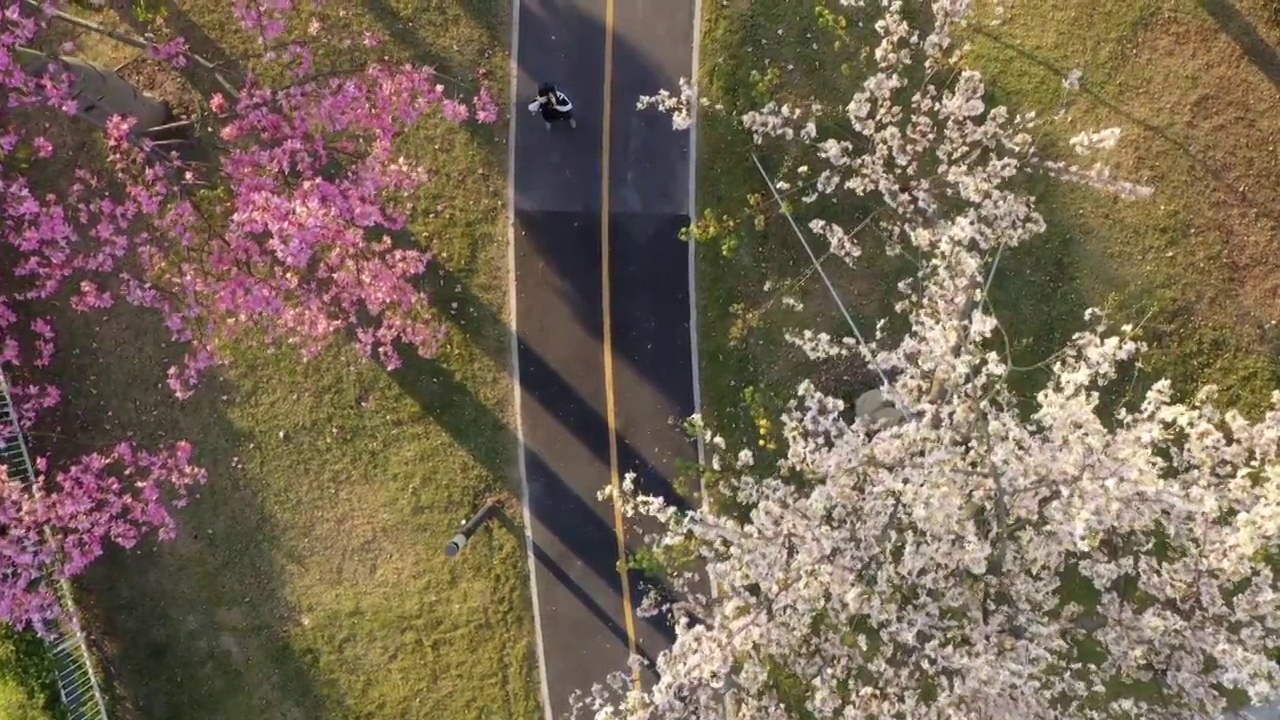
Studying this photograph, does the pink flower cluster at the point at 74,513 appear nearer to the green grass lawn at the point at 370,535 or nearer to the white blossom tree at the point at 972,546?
the green grass lawn at the point at 370,535

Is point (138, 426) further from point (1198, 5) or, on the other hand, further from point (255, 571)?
point (1198, 5)

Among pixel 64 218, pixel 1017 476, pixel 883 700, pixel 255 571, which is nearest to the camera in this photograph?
pixel 1017 476

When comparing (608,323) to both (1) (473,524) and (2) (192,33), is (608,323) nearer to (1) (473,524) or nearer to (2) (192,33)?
(1) (473,524)

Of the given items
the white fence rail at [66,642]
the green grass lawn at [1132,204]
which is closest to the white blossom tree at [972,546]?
the green grass lawn at [1132,204]

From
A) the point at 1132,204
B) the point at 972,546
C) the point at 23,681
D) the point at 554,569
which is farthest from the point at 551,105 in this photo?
the point at 23,681

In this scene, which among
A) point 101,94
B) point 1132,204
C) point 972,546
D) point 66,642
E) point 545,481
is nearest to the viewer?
point 972,546

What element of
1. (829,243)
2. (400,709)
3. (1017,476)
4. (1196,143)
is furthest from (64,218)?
(1196,143)

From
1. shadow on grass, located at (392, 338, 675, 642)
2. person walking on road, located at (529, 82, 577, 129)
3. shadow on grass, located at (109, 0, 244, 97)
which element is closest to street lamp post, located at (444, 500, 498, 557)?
shadow on grass, located at (392, 338, 675, 642)
